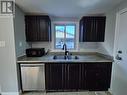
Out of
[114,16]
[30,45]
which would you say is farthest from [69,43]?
[114,16]

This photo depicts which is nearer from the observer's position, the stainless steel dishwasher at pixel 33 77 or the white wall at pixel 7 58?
the white wall at pixel 7 58

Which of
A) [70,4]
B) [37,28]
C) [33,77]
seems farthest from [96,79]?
[37,28]

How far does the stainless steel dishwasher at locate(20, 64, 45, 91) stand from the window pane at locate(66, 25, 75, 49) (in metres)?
1.27

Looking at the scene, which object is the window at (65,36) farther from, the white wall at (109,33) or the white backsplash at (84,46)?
the white wall at (109,33)

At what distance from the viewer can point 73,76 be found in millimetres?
2541

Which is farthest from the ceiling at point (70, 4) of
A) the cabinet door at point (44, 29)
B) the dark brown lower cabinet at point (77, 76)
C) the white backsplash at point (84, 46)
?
the dark brown lower cabinet at point (77, 76)

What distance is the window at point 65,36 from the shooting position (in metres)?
3.26

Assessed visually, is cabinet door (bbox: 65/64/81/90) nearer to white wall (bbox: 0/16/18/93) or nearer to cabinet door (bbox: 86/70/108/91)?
cabinet door (bbox: 86/70/108/91)

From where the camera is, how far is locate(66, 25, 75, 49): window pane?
327 cm

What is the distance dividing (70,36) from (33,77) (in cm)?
175

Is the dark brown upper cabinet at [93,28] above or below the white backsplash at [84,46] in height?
above

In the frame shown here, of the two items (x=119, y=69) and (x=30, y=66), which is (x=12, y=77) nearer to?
(x=30, y=66)

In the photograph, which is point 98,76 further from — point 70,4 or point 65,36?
point 70,4

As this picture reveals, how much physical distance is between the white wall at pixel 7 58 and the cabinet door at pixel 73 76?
1.33m
